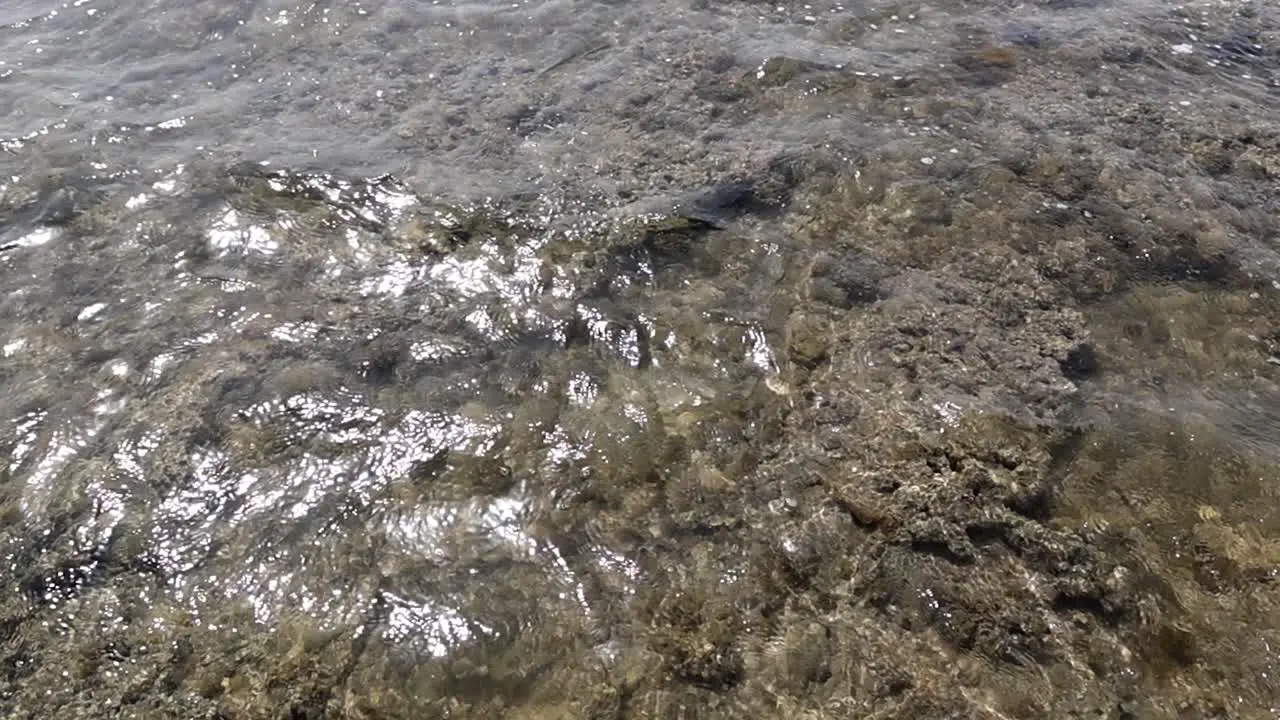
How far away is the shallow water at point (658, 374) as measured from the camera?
9.20ft

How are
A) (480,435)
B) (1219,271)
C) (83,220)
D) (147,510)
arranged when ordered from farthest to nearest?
(83,220), (1219,271), (480,435), (147,510)

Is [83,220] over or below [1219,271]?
over

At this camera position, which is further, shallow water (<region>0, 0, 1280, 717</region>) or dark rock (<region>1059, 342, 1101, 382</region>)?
dark rock (<region>1059, 342, 1101, 382</region>)

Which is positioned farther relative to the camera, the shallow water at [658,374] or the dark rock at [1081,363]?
the dark rock at [1081,363]

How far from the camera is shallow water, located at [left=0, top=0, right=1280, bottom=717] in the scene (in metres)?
2.80

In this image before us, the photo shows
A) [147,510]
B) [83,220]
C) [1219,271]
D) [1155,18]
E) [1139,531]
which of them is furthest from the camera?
[1155,18]

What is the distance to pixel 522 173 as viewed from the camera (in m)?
4.77

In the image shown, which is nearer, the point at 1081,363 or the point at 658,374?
the point at 1081,363

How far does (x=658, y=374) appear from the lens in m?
3.72

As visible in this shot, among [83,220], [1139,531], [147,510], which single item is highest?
[83,220]

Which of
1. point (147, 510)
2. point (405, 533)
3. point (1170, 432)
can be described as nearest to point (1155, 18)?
point (1170, 432)

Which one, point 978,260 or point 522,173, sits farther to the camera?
point 522,173

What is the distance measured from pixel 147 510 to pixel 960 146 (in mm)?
4244

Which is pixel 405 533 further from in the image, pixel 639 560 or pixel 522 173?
pixel 522 173
